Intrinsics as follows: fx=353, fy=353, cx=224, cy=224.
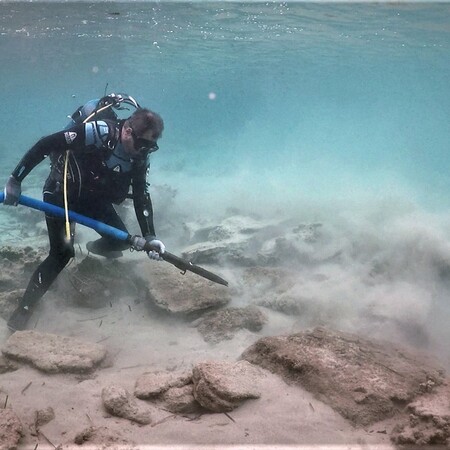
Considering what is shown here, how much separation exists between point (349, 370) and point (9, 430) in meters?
3.16

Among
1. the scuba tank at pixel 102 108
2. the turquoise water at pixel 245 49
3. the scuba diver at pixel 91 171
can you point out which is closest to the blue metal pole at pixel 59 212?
the scuba diver at pixel 91 171

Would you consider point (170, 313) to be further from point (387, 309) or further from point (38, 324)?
point (387, 309)

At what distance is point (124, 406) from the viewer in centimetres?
334

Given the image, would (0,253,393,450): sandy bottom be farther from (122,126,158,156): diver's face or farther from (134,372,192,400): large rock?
(122,126,158,156): diver's face

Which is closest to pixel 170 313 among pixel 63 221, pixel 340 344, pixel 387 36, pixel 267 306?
pixel 267 306

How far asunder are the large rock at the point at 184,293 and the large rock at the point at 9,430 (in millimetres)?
3166

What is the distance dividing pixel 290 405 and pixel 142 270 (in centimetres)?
436

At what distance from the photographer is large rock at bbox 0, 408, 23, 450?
2732 mm

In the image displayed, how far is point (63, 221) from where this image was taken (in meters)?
5.60

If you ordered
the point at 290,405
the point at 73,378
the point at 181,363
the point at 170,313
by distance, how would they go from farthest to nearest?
the point at 170,313
the point at 181,363
the point at 73,378
the point at 290,405

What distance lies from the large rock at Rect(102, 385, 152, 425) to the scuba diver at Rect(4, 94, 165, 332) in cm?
200

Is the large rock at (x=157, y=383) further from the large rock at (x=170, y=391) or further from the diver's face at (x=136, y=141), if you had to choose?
the diver's face at (x=136, y=141)

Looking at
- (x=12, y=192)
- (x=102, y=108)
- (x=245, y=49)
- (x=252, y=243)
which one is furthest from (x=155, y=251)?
(x=245, y=49)

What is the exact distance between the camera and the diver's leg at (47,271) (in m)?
5.57
